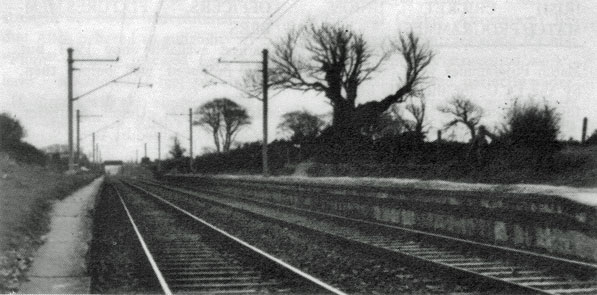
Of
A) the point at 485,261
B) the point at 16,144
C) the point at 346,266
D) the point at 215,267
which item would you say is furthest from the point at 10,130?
the point at 485,261

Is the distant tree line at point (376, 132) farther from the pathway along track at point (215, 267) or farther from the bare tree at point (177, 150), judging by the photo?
the bare tree at point (177, 150)

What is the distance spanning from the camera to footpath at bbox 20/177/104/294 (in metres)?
8.66

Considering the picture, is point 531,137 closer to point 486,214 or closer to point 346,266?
point 486,214

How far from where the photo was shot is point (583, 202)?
11.3 metres

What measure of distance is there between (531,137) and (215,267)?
65.2ft

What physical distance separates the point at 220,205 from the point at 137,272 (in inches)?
670

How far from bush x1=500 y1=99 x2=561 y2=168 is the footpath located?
15.9 m

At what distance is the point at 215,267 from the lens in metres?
10.6

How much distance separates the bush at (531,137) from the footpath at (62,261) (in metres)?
15.9

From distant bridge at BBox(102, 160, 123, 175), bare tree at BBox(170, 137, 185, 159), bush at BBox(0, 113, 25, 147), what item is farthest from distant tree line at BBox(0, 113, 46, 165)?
distant bridge at BBox(102, 160, 123, 175)

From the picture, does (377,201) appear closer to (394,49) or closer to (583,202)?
(583,202)

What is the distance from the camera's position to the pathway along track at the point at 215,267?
873cm

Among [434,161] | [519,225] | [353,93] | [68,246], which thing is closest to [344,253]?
[519,225]

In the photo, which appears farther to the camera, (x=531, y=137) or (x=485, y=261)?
(x=531, y=137)
